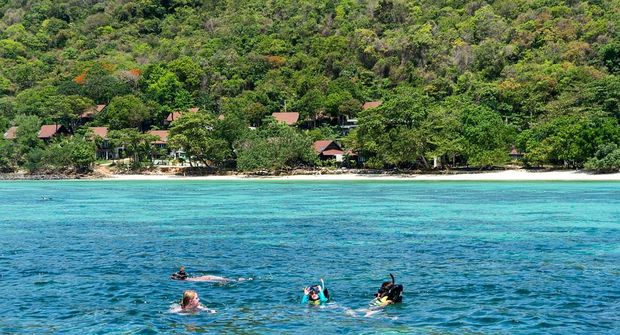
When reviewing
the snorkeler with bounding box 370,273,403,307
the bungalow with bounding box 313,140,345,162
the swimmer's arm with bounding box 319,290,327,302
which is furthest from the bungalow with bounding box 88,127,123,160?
the snorkeler with bounding box 370,273,403,307

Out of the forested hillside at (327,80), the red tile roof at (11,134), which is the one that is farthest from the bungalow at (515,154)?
the red tile roof at (11,134)

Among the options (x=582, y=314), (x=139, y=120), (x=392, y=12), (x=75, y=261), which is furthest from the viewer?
(x=392, y=12)

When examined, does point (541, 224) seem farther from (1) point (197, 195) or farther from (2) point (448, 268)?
(1) point (197, 195)

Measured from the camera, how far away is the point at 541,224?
34.2 meters

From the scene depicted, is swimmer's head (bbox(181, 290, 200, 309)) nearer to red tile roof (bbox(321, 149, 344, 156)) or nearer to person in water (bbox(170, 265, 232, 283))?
person in water (bbox(170, 265, 232, 283))

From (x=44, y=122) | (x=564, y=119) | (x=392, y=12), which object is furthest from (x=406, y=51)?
(x=44, y=122)

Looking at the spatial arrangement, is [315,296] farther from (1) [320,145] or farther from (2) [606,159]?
(1) [320,145]

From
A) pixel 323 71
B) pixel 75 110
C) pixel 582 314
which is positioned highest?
pixel 323 71

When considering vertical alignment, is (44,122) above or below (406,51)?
below

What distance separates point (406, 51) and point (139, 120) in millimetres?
46143

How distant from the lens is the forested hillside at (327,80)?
7488cm

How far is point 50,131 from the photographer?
97.3 metres

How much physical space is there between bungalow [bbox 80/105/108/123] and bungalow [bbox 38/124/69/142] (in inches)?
175

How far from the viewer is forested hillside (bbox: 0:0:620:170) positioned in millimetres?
74875
